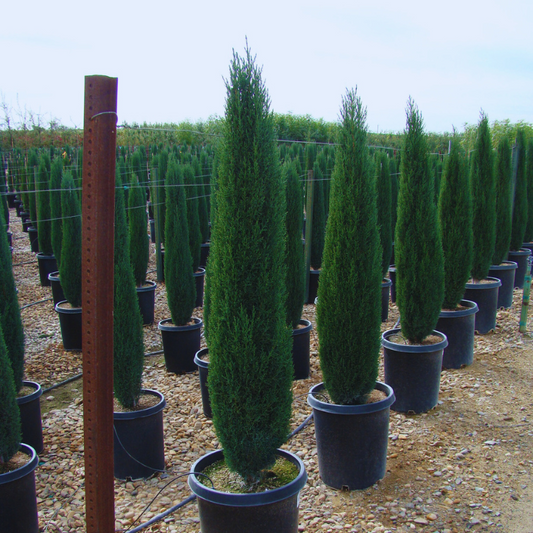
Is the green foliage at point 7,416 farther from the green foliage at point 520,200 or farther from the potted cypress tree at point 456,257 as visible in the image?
the green foliage at point 520,200

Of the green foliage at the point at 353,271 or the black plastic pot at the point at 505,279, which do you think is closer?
the green foliage at the point at 353,271

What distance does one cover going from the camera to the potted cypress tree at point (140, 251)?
7439mm

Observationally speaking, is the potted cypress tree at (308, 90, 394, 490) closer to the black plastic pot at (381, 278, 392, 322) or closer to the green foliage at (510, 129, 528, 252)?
the black plastic pot at (381, 278, 392, 322)

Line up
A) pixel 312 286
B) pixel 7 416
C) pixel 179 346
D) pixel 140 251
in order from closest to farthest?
pixel 7 416, pixel 179 346, pixel 140 251, pixel 312 286

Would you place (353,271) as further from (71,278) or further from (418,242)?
(71,278)

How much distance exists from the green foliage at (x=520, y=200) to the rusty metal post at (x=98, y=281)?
9.63 meters

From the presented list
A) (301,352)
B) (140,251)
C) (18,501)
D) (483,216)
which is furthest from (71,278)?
(483,216)

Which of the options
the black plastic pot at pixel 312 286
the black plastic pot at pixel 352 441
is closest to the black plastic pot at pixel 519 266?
the black plastic pot at pixel 312 286

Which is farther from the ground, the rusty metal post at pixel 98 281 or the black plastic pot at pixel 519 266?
the rusty metal post at pixel 98 281

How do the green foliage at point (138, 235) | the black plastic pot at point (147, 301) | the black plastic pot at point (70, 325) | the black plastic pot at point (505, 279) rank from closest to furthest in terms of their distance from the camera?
the black plastic pot at point (70, 325), the black plastic pot at point (147, 301), the green foliage at point (138, 235), the black plastic pot at point (505, 279)

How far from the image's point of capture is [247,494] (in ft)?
8.65

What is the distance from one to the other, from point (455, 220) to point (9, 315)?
495 centimetres

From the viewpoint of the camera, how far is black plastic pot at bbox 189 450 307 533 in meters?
2.64

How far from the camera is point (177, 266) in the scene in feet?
19.6
